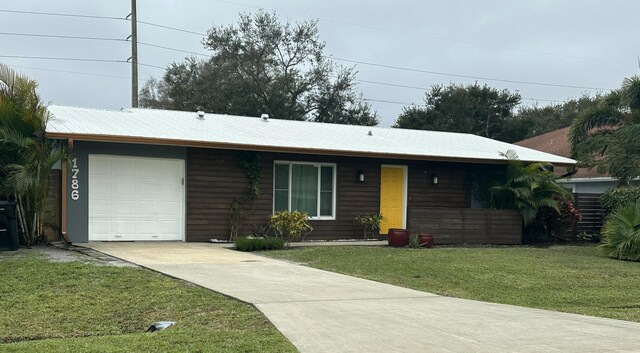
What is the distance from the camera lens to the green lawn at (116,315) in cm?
558

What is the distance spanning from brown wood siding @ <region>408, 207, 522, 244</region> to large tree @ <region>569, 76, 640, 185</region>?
3275 mm

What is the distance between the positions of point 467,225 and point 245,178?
5.98 meters

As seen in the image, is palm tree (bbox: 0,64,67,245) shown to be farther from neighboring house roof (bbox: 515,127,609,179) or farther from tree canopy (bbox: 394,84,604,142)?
tree canopy (bbox: 394,84,604,142)

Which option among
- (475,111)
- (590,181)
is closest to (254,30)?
(475,111)

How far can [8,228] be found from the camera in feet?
40.0

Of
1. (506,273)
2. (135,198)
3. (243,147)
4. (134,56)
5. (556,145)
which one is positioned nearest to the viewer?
(506,273)

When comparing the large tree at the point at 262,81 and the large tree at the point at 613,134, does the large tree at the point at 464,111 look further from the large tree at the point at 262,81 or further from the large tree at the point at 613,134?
the large tree at the point at 613,134

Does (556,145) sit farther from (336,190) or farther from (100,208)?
(100,208)

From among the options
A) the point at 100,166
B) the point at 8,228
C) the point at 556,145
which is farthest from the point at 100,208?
the point at 556,145

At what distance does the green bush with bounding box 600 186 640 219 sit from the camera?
1823 centimetres

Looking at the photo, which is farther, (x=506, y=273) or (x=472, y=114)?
(x=472, y=114)

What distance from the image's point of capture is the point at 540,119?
48656mm

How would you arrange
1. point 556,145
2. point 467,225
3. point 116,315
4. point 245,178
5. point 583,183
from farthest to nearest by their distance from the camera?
point 556,145 → point 583,183 → point 467,225 → point 245,178 → point 116,315

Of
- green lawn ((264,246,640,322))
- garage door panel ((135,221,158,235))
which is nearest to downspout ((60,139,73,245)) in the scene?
garage door panel ((135,221,158,235))
